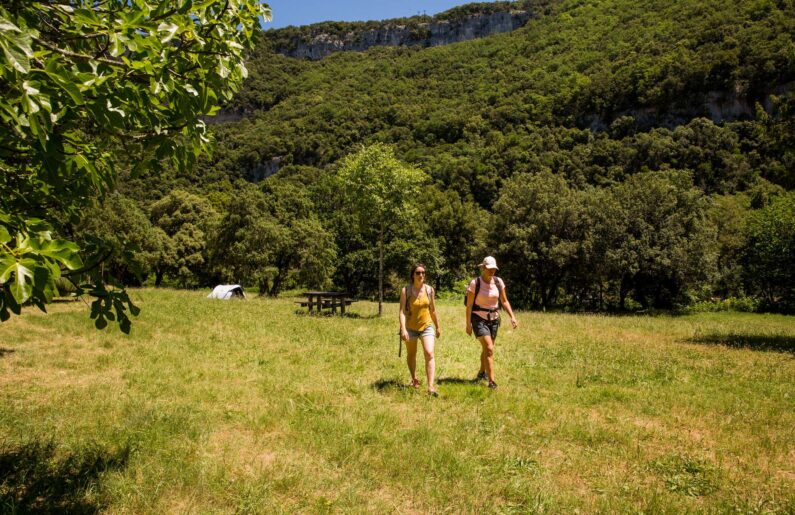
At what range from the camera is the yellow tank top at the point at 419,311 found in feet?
27.4

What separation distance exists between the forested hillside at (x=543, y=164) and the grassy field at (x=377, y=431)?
3.46 metres

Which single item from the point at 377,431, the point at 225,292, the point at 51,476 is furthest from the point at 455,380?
the point at 225,292

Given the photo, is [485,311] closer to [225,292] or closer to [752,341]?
[752,341]

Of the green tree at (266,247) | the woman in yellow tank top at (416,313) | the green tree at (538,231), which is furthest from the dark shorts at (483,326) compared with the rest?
the green tree at (266,247)

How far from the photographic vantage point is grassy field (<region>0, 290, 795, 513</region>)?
4.66 meters

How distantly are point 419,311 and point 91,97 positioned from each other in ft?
20.7

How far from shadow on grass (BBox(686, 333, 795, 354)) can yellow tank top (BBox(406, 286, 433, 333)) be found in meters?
12.6

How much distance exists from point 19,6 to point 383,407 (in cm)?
659

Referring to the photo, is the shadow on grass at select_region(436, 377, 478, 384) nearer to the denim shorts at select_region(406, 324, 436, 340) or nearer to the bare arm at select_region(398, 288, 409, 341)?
the denim shorts at select_region(406, 324, 436, 340)

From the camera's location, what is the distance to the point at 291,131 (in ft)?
400

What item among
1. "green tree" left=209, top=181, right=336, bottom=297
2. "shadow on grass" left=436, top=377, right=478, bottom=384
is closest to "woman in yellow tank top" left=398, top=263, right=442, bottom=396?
"shadow on grass" left=436, top=377, right=478, bottom=384

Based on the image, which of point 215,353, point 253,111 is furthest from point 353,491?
point 253,111

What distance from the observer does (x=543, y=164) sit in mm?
79250

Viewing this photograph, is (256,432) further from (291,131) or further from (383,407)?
(291,131)
